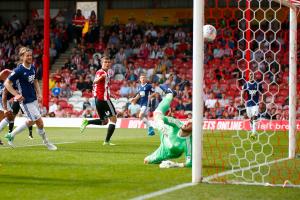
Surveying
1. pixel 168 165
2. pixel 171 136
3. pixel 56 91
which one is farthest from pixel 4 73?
pixel 56 91

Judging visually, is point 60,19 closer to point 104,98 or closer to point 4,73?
point 104,98

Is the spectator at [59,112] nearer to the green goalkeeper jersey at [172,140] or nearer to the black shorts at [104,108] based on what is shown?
the black shorts at [104,108]

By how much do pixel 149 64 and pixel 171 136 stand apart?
21.1 metres

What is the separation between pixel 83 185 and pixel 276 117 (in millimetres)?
16075

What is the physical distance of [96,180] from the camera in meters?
8.43

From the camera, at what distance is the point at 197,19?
27.2 feet

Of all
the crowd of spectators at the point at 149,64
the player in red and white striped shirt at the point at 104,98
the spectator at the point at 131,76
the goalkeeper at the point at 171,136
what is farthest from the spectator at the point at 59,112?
the goalkeeper at the point at 171,136

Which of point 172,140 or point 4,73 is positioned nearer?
point 172,140

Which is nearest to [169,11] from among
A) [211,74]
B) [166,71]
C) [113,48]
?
[113,48]

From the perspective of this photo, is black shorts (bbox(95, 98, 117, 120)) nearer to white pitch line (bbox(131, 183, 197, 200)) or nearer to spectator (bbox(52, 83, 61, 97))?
white pitch line (bbox(131, 183, 197, 200))

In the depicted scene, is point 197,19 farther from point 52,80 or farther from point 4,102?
point 52,80

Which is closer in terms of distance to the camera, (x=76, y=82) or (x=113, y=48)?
(x=76, y=82)

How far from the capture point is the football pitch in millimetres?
7266

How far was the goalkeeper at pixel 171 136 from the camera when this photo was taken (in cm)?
1004
